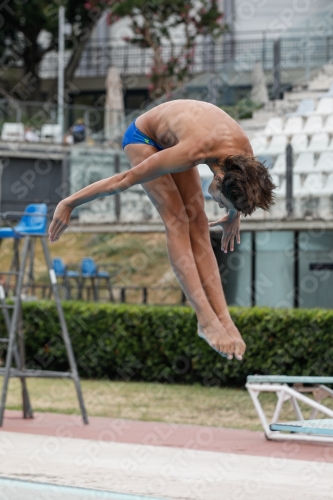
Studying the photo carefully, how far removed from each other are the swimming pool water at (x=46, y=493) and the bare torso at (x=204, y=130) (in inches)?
71.9

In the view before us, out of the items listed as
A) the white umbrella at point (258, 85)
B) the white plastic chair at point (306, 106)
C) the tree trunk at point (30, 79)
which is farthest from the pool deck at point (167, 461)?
the tree trunk at point (30, 79)

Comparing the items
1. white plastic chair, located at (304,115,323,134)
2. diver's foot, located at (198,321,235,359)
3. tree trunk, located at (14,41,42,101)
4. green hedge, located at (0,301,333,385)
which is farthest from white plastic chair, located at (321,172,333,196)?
tree trunk, located at (14,41,42,101)

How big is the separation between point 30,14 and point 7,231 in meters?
24.8

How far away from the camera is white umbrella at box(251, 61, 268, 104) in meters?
18.3

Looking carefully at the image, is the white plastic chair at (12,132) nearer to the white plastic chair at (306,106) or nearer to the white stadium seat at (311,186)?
the white plastic chair at (306,106)

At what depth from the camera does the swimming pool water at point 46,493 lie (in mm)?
4758

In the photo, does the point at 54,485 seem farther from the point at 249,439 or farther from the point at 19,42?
the point at 19,42

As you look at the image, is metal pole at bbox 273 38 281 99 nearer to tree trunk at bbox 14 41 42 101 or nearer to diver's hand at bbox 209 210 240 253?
diver's hand at bbox 209 210 240 253

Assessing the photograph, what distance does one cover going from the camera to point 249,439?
348 inches

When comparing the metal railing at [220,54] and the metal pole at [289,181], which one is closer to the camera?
the metal pole at [289,181]

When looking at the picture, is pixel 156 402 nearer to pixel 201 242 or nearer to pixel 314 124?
pixel 314 124

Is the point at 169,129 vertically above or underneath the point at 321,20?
underneath

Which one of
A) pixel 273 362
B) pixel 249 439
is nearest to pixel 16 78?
pixel 273 362

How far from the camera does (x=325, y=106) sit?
647 inches
